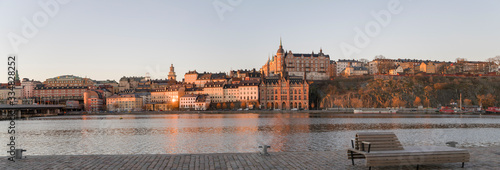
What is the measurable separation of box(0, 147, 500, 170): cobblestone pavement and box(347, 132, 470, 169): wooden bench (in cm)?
48

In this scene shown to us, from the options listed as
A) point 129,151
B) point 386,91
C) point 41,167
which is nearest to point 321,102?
point 386,91

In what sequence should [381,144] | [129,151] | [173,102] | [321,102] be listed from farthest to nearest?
1. [173,102]
2. [321,102]
3. [129,151]
4. [381,144]

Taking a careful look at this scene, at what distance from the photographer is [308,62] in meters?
183

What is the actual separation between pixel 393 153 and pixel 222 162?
18.9 feet

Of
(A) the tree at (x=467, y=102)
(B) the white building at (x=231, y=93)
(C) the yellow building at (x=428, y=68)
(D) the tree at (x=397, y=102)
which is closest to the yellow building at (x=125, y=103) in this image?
(B) the white building at (x=231, y=93)

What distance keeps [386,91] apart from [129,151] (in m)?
127

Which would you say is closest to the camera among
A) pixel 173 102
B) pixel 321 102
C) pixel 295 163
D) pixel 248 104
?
pixel 295 163

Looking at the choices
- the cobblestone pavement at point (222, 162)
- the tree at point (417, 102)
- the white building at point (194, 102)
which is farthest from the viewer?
the white building at point (194, 102)

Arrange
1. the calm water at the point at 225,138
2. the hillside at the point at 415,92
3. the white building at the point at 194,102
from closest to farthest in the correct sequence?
the calm water at the point at 225,138 < the hillside at the point at 415,92 < the white building at the point at 194,102

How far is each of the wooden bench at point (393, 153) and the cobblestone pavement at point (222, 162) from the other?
1.57 feet

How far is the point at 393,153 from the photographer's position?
11.4 m

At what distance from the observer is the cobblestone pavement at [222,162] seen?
12242 millimetres

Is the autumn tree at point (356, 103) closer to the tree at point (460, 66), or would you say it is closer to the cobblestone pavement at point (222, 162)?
the tree at point (460, 66)

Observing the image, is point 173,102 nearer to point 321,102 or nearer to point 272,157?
point 321,102
